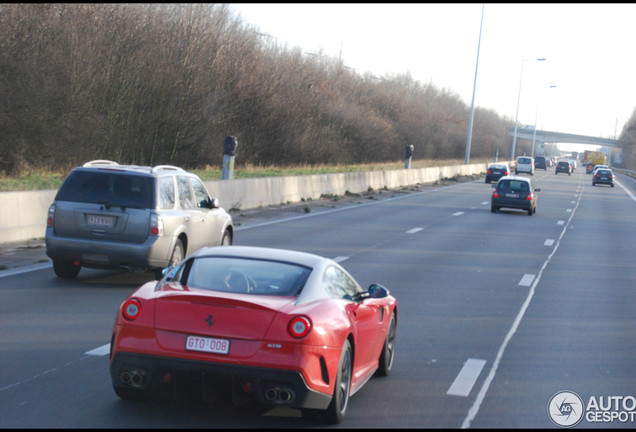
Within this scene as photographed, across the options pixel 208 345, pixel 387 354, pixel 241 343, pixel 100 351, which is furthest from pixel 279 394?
pixel 100 351

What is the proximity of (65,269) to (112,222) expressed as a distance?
118 cm

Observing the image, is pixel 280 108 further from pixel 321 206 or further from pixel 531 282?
pixel 531 282

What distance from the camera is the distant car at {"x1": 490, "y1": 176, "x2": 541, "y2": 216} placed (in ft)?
106

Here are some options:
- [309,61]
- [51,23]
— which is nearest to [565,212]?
[51,23]

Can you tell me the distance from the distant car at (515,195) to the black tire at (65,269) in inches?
879

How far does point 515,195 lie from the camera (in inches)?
1275

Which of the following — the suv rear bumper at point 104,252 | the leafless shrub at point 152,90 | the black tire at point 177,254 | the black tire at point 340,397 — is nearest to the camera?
the black tire at point 340,397

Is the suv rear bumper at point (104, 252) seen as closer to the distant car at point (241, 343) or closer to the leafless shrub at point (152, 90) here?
the distant car at point (241, 343)

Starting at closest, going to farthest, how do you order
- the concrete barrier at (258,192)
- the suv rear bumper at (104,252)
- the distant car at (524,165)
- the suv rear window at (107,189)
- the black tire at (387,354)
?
the black tire at (387,354), the suv rear bumper at (104,252), the suv rear window at (107,189), the concrete barrier at (258,192), the distant car at (524,165)

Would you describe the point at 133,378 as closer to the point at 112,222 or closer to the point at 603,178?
the point at 112,222

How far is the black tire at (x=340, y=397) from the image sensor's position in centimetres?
599

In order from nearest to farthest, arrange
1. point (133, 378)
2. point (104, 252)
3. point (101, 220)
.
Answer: point (133, 378)
point (104, 252)
point (101, 220)

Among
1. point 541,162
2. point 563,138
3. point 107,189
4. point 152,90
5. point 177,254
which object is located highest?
point 152,90

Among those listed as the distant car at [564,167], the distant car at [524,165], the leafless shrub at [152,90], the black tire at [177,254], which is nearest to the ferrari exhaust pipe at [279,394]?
the black tire at [177,254]
